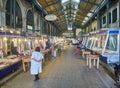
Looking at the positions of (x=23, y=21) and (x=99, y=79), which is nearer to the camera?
(x=99, y=79)

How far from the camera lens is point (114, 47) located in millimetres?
14539

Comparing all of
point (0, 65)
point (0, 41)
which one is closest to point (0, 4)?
point (0, 41)

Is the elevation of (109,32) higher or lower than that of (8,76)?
higher

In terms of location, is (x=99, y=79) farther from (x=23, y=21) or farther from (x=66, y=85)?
(x=23, y=21)

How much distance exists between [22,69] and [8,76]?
2182 mm

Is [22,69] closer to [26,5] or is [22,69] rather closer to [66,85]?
[66,85]

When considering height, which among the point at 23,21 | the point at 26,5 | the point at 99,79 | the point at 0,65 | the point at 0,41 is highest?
the point at 26,5

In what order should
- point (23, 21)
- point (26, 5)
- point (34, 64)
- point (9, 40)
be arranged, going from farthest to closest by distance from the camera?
point (26, 5) < point (23, 21) < point (9, 40) < point (34, 64)

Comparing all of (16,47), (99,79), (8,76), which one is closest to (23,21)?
(16,47)

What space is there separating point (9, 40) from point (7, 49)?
0.65 metres

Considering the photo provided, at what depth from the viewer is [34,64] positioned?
30.0 ft

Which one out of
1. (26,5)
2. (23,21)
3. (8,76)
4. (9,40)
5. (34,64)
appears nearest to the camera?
(34,64)

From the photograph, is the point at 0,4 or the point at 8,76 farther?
the point at 0,4

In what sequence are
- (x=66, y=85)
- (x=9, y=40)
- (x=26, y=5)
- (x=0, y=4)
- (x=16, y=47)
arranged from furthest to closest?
1. (x=26, y=5)
2. (x=0, y=4)
3. (x=16, y=47)
4. (x=9, y=40)
5. (x=66, y=85)
